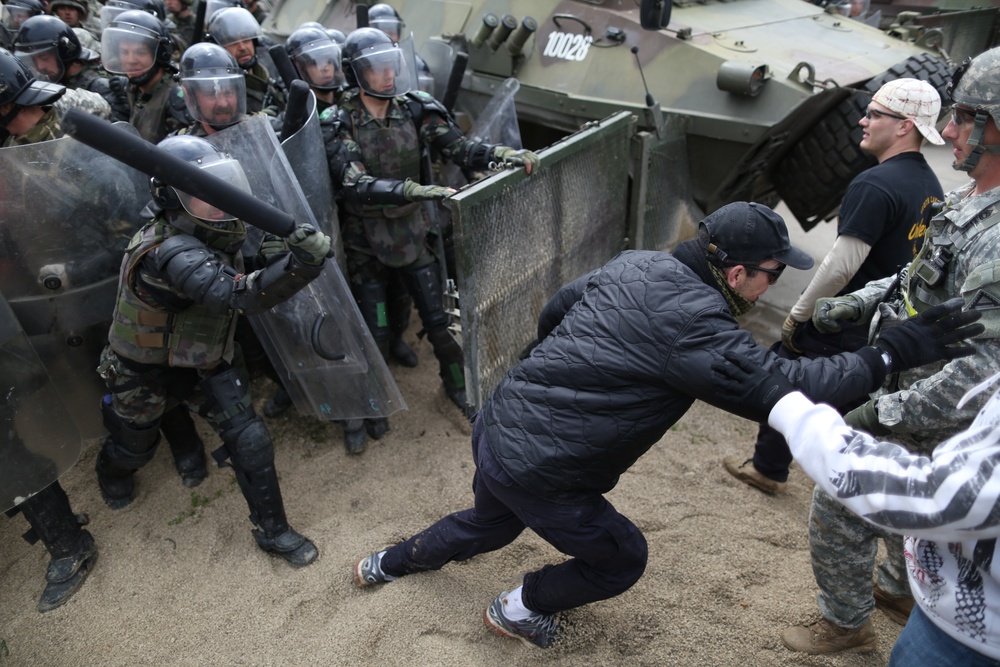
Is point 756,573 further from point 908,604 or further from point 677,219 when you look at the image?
point 677,219

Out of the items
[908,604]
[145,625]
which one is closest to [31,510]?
[145,625]

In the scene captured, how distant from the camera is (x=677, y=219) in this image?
482 cm

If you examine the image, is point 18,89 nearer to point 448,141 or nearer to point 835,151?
point 448,141

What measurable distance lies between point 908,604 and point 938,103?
1850 millimetres

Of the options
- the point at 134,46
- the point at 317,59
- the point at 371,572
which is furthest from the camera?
the point at 134,46

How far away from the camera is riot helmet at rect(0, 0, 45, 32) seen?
5.70 m

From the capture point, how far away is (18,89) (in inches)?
123

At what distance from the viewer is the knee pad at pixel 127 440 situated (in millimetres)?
3172

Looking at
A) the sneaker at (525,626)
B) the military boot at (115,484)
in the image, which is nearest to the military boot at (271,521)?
the military boot at (115,484)

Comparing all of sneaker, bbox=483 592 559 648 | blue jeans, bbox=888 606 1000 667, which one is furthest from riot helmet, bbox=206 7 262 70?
blue jeans, bbox=888 606 1000 667

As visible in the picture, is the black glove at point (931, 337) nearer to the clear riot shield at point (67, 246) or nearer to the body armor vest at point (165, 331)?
the body armor vest at point (165, 331)

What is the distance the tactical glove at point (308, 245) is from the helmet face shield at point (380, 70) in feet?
4.51

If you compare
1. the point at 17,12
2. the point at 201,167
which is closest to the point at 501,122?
the point at 201,167

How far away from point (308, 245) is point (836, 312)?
1.81m
